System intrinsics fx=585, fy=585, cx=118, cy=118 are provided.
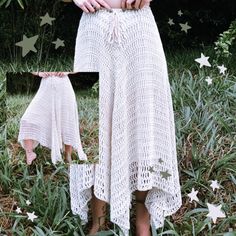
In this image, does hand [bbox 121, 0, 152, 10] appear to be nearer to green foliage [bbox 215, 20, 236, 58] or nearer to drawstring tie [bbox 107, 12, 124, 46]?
drawstring tie [bbox 107, 12, 124, 46]

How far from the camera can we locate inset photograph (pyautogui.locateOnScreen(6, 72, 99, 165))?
1.42 meters

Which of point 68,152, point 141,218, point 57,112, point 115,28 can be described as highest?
point 115,28

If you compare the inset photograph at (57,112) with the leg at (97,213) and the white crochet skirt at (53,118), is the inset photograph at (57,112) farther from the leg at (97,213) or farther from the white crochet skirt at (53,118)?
the leg at (97,213)

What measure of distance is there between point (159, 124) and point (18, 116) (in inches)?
14.4

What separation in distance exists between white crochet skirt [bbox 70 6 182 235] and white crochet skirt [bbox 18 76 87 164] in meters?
0.06

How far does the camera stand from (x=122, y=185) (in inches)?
57.2

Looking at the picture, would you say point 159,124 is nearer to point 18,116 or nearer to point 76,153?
point 76,153

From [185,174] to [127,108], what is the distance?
0.53 meters

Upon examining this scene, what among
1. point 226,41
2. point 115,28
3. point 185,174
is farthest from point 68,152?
point 226,41

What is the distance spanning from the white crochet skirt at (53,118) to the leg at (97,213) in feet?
0.53

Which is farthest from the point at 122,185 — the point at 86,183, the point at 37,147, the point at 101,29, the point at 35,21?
the point at 35,21

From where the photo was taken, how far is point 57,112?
144 centimetres

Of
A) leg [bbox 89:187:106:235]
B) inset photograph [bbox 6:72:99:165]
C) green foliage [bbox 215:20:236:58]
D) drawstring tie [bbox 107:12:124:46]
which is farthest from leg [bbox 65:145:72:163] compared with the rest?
green foliage [bbox 215:20:236:58]

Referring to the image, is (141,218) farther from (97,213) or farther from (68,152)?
(68,152)
